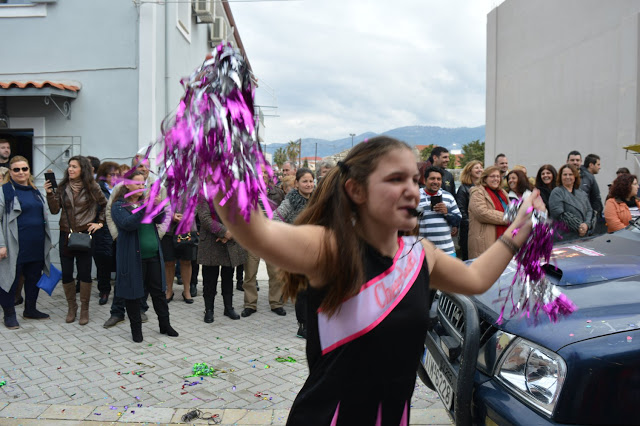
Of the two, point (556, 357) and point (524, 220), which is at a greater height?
point (524, 220)

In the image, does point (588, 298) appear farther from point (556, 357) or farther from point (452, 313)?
point (452, 313)

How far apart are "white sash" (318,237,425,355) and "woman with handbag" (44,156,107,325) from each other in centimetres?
521

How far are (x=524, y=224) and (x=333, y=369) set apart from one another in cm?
96

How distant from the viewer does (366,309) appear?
1566 millimetres

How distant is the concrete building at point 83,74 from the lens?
8.66m

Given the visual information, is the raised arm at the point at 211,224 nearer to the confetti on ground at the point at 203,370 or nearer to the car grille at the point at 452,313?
the confetti on ground at the point at 203,370

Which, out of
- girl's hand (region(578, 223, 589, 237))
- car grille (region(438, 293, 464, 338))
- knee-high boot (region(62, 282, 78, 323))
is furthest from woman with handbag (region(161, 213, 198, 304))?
girl's hand (region(578, 223, 589, 237))

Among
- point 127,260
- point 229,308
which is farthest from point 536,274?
point 229,308

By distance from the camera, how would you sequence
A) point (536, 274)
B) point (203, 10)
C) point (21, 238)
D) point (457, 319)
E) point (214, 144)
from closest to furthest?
point (214, 144) < point (536, 274) < point (457, 319) < point (21, 238) < point (203, 10)

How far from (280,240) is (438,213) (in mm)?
4124

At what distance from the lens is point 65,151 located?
28.8 feet

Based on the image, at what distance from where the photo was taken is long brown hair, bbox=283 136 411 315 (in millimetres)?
1524

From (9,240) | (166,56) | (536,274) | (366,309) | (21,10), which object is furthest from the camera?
(166,56)

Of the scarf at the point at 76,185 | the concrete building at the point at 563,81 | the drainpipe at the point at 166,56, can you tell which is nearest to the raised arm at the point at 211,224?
the scarf at the point at 76,185
